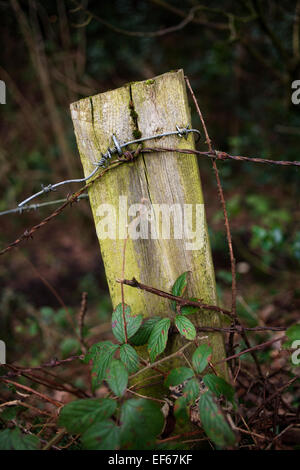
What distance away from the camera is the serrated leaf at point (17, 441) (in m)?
0.94

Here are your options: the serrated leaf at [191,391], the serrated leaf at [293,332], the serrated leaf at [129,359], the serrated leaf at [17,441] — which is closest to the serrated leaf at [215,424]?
the serrated leaf at [191,391]

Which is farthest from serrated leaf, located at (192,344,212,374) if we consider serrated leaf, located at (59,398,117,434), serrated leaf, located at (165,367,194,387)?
serrated leaf, located at (59,398,117,434)

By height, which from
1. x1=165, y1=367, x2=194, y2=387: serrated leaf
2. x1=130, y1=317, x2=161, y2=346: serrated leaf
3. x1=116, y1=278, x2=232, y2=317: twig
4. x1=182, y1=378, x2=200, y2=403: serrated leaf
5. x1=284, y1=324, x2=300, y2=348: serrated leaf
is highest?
x1=116, y1=278, x2=232, y2=317: twig

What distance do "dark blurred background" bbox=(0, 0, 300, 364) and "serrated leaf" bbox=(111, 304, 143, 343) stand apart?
1.12m

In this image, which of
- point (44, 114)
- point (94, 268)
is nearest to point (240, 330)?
point (94, 268)

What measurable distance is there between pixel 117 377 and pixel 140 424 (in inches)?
5.7

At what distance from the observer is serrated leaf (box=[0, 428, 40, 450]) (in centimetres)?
94

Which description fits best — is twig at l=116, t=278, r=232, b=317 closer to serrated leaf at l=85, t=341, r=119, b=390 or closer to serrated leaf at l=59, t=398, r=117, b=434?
serrated leaf at l=85, t=341, r=119, b=390

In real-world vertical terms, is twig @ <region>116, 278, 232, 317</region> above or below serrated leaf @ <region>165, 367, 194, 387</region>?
above

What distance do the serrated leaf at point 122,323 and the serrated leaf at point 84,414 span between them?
23 centimetres

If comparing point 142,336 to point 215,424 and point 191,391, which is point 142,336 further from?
point 215,424

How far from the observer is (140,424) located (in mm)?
856
